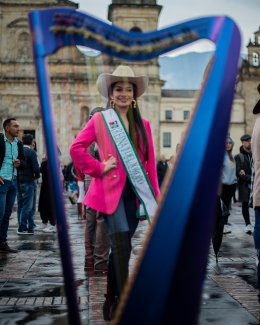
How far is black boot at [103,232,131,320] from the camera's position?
3.18m

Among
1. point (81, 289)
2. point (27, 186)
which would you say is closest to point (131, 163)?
point (81, 289)

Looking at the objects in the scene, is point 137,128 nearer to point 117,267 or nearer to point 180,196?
point 117,267

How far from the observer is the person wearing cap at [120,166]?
3.09 metres

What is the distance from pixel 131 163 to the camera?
3.10m

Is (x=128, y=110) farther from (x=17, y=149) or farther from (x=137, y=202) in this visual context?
(x=17, y=149)

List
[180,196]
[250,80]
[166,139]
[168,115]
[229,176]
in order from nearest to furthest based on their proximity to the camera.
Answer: [180,196]
[229,176]
[166,139]
[250,80]
[168,115]

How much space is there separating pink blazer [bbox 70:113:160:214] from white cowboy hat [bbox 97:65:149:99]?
0.70 feet

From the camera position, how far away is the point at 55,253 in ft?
21.3

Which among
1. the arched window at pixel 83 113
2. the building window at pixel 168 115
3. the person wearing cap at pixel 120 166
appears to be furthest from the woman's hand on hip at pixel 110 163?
the building window at pixel 168 115

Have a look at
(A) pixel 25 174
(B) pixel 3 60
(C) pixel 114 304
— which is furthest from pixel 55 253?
(B) pixel 3 60

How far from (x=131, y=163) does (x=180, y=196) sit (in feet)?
Answer: 3.35

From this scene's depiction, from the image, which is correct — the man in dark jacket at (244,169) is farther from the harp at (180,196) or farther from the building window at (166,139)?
the building window at (166,139)

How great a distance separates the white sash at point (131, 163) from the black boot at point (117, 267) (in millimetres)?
169

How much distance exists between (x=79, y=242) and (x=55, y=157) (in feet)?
17.6
